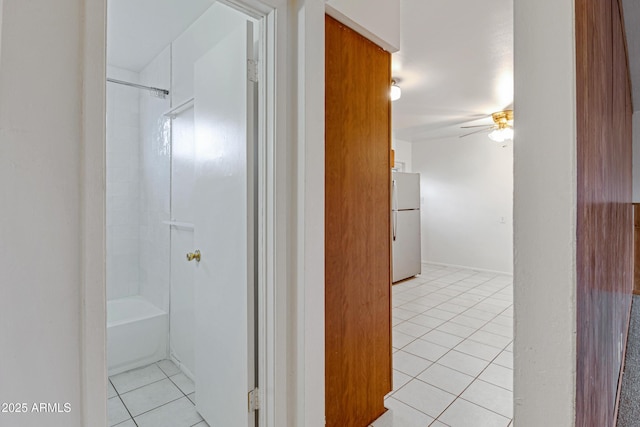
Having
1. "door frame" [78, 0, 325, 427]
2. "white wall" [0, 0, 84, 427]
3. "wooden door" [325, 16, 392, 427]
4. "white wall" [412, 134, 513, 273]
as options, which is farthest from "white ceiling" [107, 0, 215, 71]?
"white wall" [412, 134, 513, 273]

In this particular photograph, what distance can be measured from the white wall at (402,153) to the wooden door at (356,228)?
180 inches

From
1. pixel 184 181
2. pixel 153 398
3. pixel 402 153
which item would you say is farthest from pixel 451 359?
pixel 402 153

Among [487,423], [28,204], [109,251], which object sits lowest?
[487,423]

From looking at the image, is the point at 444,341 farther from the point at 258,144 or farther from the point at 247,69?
the point at 247,69

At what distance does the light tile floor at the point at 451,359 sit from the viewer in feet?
6.02

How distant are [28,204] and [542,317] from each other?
3.85 feet

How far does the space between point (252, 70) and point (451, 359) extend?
2483mm

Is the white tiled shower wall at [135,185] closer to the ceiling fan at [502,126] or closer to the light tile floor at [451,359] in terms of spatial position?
the light tile floor at [451,359]

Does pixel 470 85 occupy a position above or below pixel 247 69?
above

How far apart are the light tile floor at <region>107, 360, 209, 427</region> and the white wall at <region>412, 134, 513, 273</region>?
512cm

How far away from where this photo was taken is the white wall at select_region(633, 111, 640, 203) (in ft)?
15.8

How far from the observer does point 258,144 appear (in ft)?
4.57

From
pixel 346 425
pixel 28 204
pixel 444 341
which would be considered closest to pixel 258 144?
pixel 28 204

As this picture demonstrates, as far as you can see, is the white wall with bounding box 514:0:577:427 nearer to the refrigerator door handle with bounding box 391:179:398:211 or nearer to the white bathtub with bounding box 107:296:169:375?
the white bathtub with bounding box 107:296:169:375
